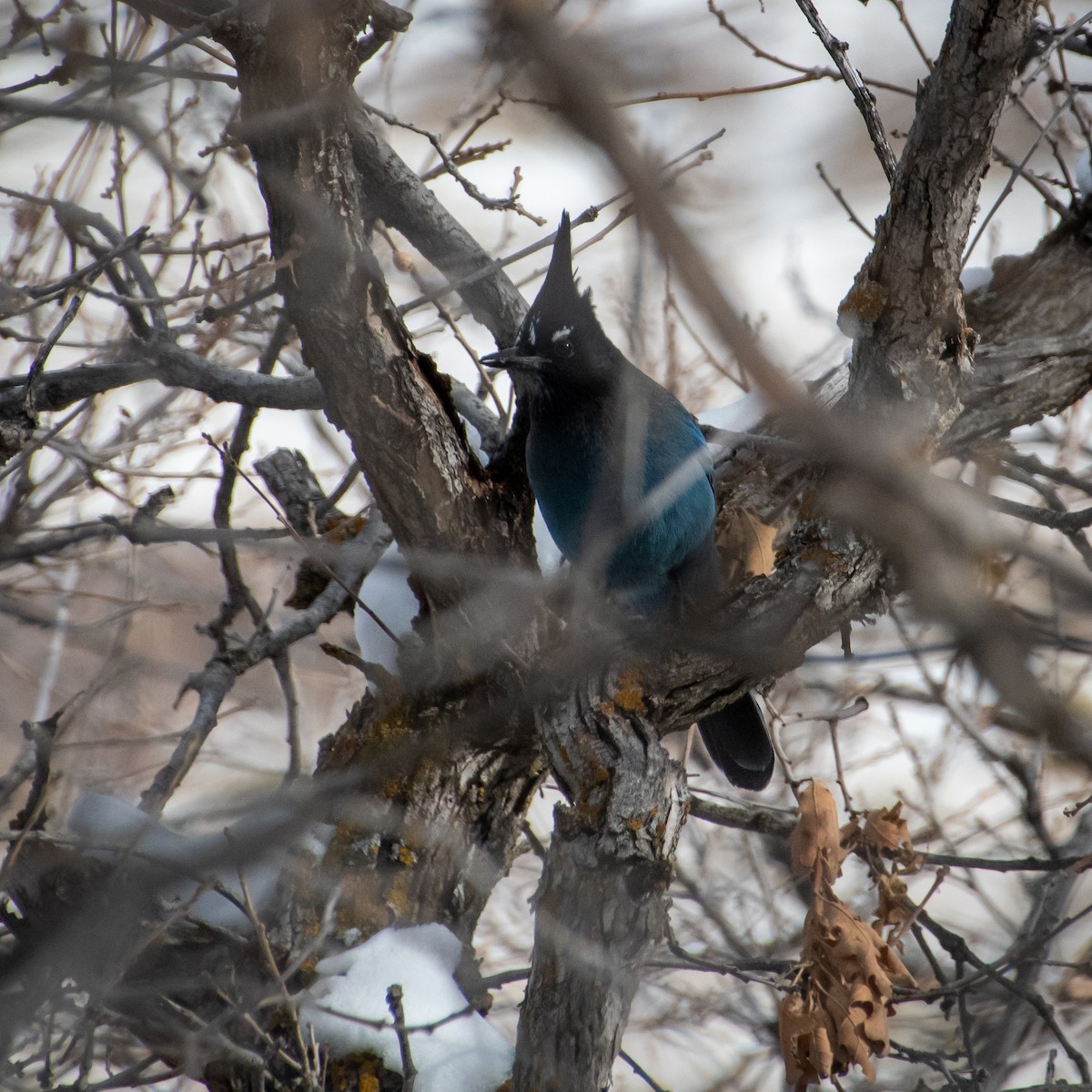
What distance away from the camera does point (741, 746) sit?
14.9 feet

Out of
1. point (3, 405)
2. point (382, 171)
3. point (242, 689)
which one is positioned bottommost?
point (3, 405)

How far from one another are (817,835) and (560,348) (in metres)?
1.94

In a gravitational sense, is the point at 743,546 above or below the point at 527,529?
above

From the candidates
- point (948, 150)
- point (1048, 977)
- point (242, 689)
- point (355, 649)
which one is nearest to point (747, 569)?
point (948, 150)

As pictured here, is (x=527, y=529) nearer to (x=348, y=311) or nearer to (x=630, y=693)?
(x=630, y=693)

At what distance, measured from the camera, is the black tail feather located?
14.8ft

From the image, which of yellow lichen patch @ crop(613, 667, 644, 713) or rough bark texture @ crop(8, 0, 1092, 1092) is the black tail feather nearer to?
rough bark texture @ crop(8, 0, 1092, 1092)

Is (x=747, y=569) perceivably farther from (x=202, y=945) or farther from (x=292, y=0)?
(x=292, y=0)

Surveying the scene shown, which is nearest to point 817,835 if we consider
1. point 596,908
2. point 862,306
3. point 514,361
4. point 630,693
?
point 630,693

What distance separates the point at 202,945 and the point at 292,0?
2877 millimetres

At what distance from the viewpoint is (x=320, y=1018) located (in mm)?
3133

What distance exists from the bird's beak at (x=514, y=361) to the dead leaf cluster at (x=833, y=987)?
1.76 m

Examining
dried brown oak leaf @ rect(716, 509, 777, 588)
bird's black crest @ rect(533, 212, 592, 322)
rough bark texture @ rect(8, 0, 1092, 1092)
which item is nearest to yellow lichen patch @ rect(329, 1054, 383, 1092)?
rough bark texture @ rect(8, 0, 1092, 1092)

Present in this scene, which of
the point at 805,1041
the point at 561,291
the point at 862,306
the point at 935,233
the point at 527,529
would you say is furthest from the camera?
the point at 561,291
